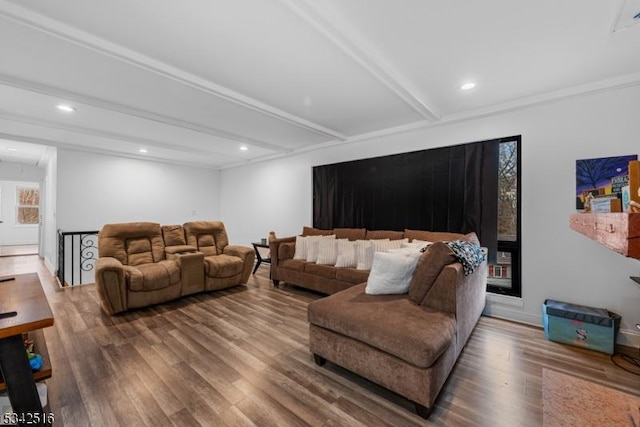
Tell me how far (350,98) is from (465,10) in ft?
4.70

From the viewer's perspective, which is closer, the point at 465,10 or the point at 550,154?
the point at 465,10

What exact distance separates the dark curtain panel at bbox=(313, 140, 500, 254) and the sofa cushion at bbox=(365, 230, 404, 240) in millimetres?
167

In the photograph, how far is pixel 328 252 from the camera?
3988 mm

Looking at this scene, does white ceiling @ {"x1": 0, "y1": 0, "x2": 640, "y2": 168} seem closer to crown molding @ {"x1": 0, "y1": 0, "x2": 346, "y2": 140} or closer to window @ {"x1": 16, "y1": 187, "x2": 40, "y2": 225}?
crown molding @ {"x1": 0, "y1": 0, "x2": 346, "y2": 140}

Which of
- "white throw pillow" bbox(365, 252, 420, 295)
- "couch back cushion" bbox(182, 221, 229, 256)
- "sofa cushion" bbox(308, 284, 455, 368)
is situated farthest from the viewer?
"couch back cushion" bbox(182, 221, 229, 256)

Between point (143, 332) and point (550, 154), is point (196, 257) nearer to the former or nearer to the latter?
→ point (143, 332)

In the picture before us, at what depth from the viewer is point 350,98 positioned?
9.84ft

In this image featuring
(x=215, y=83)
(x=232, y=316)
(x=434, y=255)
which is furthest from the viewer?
(x=232, y=316)

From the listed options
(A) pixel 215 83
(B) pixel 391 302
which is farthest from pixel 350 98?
(B) pixel 391 302

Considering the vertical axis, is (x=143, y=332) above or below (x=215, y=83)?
below

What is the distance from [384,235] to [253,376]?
2496mm

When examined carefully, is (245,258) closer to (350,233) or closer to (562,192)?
(350,233)

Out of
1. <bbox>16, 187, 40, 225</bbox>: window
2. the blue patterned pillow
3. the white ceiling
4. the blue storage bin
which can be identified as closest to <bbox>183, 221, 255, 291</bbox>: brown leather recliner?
the white ceiling

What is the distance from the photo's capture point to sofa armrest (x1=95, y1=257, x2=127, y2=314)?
3.07 m
